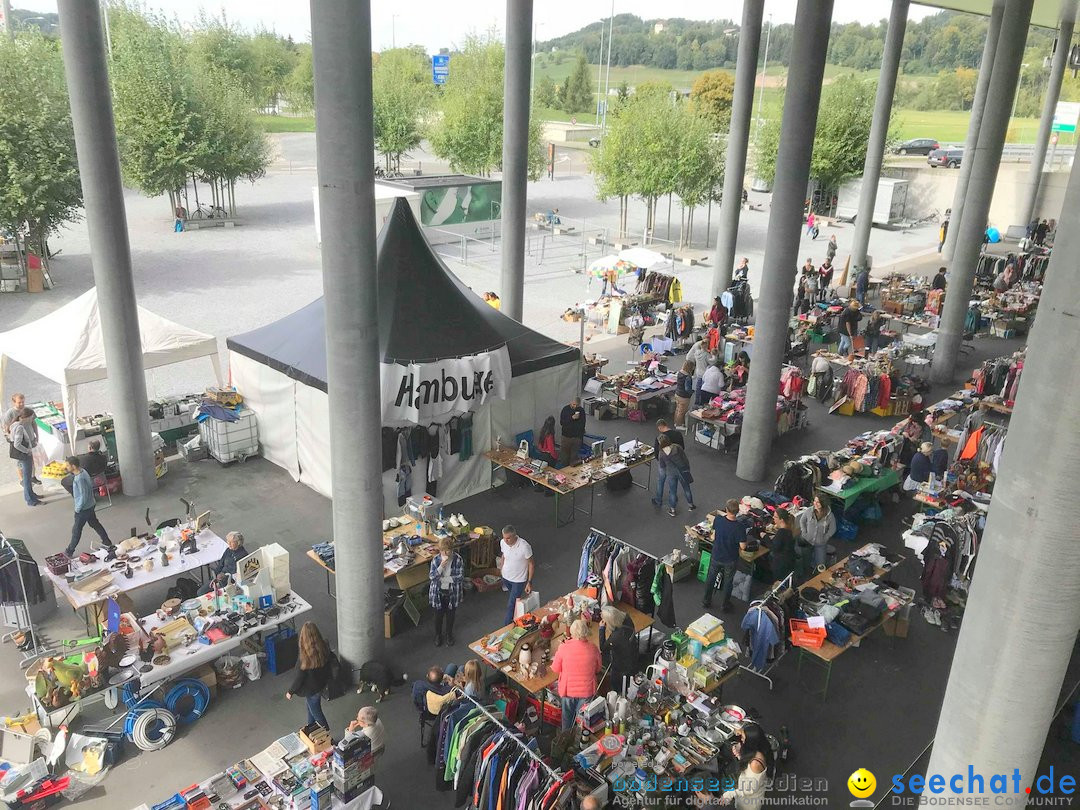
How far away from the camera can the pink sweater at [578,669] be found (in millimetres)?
8398

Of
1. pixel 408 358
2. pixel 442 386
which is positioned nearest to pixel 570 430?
pixel 442 386

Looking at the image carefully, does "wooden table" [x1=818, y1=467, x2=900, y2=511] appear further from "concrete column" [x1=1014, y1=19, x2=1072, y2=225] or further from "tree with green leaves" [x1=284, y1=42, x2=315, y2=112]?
"tree with green leaves" [x1=284, y1=42, x2=315, y2=112]

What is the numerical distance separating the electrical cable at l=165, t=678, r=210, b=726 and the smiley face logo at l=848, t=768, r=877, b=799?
647cm

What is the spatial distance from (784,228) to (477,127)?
26337 millimetres

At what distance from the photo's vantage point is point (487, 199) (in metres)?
32.9

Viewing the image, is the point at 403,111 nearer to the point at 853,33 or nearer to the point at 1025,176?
the point at 1025,176

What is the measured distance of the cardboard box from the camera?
7879 mm

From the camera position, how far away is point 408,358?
12.5 m

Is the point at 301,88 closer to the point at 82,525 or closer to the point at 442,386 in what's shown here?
the point at 442,386

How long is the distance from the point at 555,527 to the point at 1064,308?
29.2 ft

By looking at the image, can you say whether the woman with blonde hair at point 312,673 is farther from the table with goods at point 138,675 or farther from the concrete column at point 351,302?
the table with goods at point 138,675

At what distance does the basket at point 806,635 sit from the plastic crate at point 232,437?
926cm

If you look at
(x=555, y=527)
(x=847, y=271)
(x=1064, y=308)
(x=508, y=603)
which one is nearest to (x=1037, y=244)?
(x=847, y=271)

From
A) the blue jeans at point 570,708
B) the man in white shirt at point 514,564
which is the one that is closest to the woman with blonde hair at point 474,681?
the blue jeans at point 570,708
